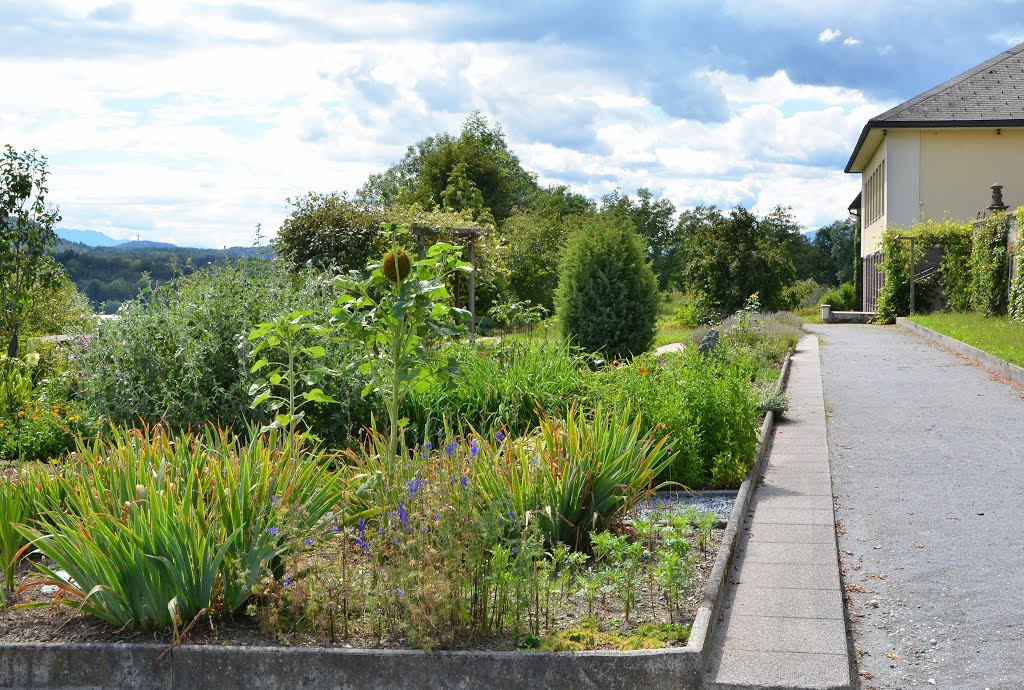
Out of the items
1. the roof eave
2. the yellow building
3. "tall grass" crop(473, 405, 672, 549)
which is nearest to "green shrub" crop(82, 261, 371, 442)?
"tall grass" crop(473, 405, 672, 549)

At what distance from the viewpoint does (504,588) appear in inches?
155

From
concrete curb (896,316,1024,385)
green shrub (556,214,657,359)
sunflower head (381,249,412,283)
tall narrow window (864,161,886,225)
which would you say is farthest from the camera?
tall narrow window (864,161,886,225)

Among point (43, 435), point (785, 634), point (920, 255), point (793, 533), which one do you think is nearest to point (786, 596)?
point (785, 634)

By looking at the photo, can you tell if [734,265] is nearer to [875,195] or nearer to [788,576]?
[875,195]

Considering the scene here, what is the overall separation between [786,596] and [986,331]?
15122mm

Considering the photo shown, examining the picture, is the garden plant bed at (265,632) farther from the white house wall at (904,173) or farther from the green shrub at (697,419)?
the white house wall at (904,173)

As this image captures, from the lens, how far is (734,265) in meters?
29.3

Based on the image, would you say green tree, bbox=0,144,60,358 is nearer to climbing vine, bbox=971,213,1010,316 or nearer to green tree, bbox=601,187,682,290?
climbing vine, bbox=971,213,1010,316

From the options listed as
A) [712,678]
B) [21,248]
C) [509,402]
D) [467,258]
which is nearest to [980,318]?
[467,258]

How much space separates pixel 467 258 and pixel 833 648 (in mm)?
19715

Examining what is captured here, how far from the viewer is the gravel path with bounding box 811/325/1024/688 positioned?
4.09 metres

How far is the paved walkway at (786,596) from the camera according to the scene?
372 cm

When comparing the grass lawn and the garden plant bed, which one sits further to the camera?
the grass lawn

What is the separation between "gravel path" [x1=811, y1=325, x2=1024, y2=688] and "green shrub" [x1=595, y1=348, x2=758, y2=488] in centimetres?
77
